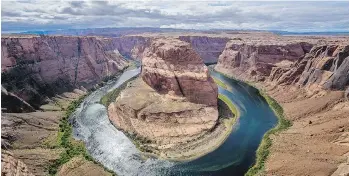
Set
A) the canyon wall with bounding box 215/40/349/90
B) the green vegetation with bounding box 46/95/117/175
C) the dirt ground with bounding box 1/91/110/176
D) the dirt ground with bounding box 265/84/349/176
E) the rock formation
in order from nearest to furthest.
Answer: the dirt ground with bounding box 1/91/110/176
the dirt ground with bounding box 265/84/349/176
the green vegetation with bounding box 46/95/117/175
the canyon wall with bounding box 215/40/349/90
the rock formation

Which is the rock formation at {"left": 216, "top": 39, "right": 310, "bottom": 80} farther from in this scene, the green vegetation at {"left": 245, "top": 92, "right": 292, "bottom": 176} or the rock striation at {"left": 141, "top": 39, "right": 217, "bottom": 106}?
the rock striation at {"left": 141, "top": 39, "right": 217, "bottom": 106}

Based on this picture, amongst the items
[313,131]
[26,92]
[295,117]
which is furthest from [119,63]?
[313,131]

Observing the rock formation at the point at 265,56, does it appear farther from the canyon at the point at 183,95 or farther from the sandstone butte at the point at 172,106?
the sandstone butte at the point at 172,106

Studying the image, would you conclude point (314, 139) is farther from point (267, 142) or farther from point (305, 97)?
point (305, 97)

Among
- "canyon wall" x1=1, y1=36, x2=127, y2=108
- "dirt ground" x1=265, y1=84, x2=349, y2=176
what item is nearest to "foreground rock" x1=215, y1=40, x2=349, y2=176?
"dirt ground" x1=265, y1=84, x2=349, y2=176

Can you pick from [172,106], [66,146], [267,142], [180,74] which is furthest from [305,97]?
[66,146]

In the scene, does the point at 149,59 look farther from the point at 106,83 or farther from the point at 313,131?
the point at 313,131
